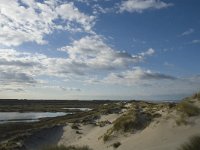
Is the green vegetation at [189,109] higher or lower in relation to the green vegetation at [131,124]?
higher

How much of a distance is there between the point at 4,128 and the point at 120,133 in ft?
77.2

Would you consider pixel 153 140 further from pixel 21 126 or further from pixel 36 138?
pixel 21 126

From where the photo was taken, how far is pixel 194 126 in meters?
19.7

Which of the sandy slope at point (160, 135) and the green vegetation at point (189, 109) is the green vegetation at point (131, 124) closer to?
the sandy slope at point (160, 135)

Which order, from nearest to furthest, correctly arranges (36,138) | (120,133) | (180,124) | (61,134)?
1. (180,124)
2. (120,133)
3. (36,138)
4. (61,134)

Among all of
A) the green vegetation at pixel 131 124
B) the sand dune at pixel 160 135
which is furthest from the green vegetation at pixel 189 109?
the green vegetation at pixel 131 124

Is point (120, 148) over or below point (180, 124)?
below

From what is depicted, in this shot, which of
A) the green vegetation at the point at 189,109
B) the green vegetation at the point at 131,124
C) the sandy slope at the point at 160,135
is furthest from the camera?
the green vegetation at the point at 131,124

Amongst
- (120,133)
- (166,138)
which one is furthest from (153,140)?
(120,133)

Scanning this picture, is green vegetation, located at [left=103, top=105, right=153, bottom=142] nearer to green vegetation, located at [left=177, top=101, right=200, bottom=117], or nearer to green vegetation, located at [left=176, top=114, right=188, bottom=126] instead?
green vegetation, located at [left=177, top=101, right=200, bottom=117]

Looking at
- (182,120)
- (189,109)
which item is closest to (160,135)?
(182,120)

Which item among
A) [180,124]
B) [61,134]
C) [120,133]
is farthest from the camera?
[61,134]

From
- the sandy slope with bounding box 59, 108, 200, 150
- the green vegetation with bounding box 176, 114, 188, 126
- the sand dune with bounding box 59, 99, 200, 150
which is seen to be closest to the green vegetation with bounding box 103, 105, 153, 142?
the sand dune with bounding box 59, 99, 200, 150

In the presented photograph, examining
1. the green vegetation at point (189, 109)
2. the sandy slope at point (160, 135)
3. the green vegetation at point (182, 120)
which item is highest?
the green vegetation at point (189, 109)
